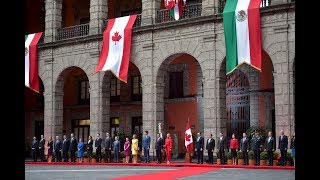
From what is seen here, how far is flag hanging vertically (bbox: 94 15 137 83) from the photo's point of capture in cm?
2712

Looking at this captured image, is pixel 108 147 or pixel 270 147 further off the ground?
pixel 270 147

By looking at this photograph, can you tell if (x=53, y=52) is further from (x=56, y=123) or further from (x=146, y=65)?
(x=146, y=65)

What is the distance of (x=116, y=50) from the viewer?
27.6 meters

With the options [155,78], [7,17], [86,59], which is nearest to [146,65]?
[155,78]

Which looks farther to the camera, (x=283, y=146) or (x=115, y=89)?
(x=115, y=89)

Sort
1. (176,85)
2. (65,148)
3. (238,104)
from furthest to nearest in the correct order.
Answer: (176,85) < (65,148) < (238,104)

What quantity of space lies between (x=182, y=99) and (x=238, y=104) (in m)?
4.20

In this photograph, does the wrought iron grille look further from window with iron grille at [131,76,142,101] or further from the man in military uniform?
window with iron grille at [131,76,142,101]

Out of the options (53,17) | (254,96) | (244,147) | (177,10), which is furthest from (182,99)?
(53,17)

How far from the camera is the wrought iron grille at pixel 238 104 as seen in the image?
2838 cm

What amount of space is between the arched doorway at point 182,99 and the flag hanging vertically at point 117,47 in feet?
13.1

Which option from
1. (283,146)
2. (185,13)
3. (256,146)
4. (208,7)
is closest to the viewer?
(283,146)

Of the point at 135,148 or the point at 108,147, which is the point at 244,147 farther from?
the point at 108,147
